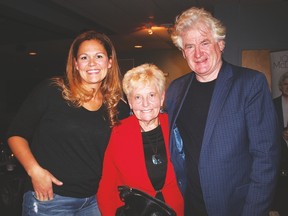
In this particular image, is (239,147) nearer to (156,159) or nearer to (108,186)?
(156,159)

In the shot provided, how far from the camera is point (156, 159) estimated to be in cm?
203

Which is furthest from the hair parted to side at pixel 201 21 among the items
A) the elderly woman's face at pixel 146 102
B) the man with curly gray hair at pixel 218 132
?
the elderly woman's face at pixel 146 102

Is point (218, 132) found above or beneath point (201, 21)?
beneath

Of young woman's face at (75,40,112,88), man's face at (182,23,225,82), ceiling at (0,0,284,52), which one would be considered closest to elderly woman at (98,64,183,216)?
young woman's face at (75,40,112,88)

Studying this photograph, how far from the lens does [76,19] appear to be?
6.79 m

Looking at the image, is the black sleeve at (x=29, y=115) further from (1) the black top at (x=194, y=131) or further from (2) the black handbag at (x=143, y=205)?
(1) the black top at (x=194, y=131)

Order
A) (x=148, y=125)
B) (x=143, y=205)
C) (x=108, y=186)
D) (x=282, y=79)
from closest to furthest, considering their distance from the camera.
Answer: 1. (x=143, y=205)
2. (x=108, y=186)
3. (x=148, y=125)
4. (x=282, y=79)

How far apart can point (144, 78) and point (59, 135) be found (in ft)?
2.42

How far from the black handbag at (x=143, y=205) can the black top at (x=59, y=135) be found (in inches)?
12.2

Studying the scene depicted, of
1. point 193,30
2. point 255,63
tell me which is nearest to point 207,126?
point 193,30

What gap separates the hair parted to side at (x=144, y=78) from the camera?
6.85 feet

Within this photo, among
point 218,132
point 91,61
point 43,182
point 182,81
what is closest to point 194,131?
point 218,132

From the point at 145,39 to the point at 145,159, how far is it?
743 cm

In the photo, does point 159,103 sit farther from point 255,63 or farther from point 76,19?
point 76,19
